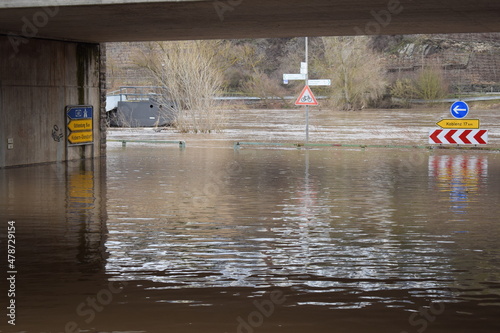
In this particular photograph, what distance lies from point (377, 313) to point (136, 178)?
11982 millimetres

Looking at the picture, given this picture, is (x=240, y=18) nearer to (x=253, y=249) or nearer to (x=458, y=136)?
(x=253, y=249)

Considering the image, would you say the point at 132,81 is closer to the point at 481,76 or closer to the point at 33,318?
the point at 481,76

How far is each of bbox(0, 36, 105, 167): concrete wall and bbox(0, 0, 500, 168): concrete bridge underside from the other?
0.09ft

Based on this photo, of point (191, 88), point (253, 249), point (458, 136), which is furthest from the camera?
point (191, 88)

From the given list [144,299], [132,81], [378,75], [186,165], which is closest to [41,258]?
[144,299]

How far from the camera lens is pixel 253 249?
10.4m

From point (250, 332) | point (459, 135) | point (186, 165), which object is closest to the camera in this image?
point (250, 332)

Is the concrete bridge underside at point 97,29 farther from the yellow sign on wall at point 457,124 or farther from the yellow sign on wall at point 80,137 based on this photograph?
the yellow sign on wall at point 457,124

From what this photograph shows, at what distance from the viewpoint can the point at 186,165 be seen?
22203 millimetres

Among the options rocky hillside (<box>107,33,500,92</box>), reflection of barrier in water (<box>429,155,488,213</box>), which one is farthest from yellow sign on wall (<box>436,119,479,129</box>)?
rocky hillside (<box>107,33,500,92</box>)

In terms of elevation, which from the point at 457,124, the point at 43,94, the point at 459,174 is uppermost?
the point at 43,94

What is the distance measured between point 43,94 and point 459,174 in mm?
10954

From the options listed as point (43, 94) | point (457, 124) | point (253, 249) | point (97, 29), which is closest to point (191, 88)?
point (457, 124)

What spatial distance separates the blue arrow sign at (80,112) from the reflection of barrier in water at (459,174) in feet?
32.5
